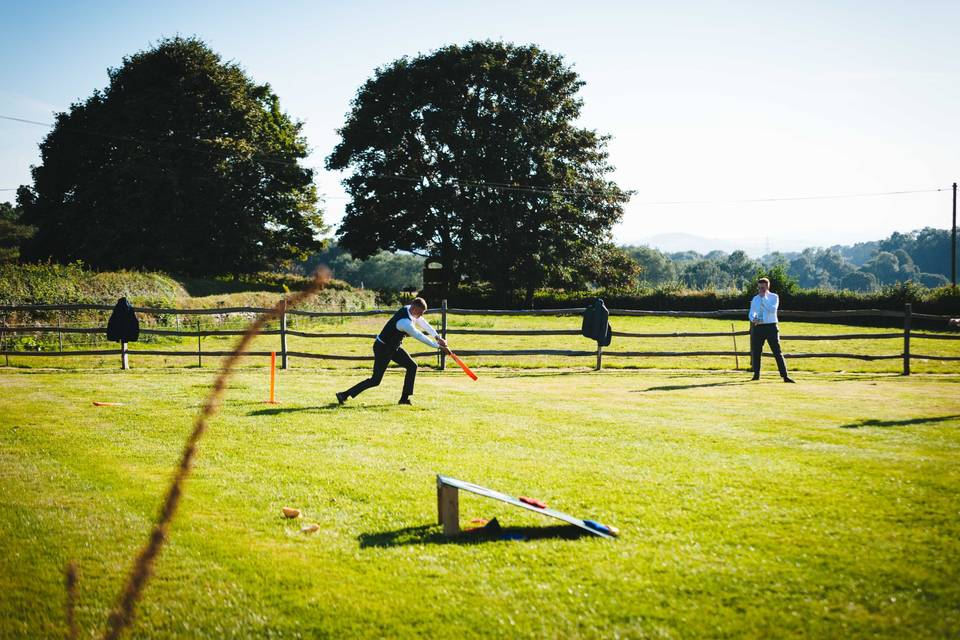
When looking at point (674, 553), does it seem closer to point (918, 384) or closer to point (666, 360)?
point (918, 384)

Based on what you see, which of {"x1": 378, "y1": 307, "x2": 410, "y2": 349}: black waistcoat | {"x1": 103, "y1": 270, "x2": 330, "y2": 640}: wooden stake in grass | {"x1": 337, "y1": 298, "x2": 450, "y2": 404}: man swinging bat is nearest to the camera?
{"x1": 103, "y1": 270, "x2": 330, "y2": 640}: wooden stake in grass

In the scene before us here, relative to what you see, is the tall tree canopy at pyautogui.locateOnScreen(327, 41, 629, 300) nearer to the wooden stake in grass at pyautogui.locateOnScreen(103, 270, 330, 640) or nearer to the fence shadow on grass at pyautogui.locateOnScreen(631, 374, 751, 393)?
the fence shadow on grass at pyautogui.locateOnScreen(631, 374, 751, 393)

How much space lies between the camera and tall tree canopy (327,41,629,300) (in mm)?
42375

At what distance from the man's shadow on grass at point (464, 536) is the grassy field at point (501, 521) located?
25mm

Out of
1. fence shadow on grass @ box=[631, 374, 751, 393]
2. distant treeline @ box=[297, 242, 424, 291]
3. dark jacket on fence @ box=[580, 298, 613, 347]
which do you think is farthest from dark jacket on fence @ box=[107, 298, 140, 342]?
distant treeline @ box=[297, 242, 424, 291]

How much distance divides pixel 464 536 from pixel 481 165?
39.1 metres

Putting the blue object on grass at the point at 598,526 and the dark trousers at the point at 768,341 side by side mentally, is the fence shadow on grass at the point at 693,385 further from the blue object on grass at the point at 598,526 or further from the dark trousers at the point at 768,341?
the blue object on grass at the point at 598,526

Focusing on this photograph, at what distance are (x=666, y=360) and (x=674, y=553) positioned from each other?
16.8m

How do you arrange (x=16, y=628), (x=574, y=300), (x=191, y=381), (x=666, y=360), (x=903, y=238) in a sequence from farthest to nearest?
(x=903, y=238)
(x=574, y=300)
(x=666, y=360)
(x=191, y=381)
(x=16, y=628)

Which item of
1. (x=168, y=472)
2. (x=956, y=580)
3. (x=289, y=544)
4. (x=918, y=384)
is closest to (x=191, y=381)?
(x=168, y=472)

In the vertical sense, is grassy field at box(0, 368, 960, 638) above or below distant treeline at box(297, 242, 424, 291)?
below

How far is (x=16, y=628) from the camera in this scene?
3.86 m

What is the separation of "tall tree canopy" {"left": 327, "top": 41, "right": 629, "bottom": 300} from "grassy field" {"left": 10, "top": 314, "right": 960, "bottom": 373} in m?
7.43

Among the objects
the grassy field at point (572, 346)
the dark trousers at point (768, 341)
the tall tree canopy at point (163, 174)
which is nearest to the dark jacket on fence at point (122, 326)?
the grassy field at point (572, 346)
